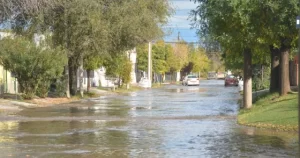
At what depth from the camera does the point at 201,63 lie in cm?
13612

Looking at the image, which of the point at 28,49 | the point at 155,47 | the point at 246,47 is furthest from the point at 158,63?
the point at 246,47

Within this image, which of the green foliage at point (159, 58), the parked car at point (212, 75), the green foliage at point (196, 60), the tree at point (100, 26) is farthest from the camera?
the parked car at point (212, 75)

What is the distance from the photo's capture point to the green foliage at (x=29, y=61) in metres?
34.6

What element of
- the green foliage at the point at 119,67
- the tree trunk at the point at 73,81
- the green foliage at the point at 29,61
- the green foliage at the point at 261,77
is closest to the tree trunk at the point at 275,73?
the green foliage at the point at 261,77

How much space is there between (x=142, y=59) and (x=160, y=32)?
1698 inches

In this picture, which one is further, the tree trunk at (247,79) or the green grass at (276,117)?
the tree trunk at (247,79)

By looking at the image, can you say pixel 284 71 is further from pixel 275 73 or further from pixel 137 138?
pixel 137 138

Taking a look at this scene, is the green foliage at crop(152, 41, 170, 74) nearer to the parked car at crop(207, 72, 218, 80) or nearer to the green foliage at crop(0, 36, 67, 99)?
the green foliage at crop(0, 36, 67, 99)

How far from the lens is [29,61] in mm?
35031

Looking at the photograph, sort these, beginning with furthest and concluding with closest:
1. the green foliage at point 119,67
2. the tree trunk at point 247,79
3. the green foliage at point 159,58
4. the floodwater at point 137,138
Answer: the green foliage at point 159,58, the green foliage at point 119,67, the tree trunk at point 247,79, the floodwater at point 137,138

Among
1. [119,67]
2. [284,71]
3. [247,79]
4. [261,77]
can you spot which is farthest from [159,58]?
[247,79]

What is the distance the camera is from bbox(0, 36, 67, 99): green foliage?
34562mm

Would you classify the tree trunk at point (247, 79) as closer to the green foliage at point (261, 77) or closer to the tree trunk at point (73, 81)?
the green foliage at point (261, 77)

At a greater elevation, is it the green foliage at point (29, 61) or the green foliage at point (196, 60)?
the green foliage at point (196, 60)
